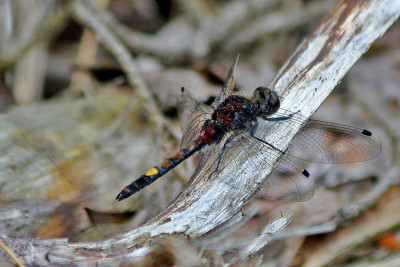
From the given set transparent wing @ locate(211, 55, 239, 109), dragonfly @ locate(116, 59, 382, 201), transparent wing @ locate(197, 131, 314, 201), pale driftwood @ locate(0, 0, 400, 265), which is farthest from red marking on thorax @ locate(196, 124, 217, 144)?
pale driftwood @ locate(0, 0, 400, 265)

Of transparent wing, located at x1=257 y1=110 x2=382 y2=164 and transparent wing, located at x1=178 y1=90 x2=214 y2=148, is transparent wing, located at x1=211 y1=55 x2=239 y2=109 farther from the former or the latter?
transparent wing, located at x1=257 y1=110 x2=382 y2=164

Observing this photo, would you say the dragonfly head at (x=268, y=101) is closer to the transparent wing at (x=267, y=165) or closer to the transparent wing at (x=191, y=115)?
the transparent wing at (x=267, y=165)

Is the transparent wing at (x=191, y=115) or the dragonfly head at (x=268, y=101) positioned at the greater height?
the transparent wing at (x=191, y=115)

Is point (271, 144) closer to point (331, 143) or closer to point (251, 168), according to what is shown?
point (251, 168)

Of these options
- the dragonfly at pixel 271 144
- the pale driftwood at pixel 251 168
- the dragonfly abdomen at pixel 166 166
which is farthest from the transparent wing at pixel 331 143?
the dragonfly abdomen at pixel 166 166

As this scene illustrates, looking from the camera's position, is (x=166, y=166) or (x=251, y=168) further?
(x=166, y=166)

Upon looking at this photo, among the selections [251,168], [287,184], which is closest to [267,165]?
[251,168]
